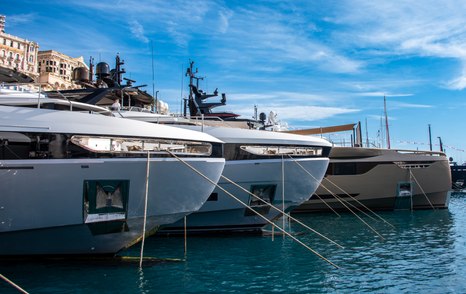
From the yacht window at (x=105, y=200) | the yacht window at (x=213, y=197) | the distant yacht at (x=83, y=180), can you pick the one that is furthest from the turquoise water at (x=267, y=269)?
the yacht window at (x=213, y=197)

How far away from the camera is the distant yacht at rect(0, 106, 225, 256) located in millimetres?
7812

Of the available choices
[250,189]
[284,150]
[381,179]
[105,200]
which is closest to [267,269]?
[105,200]

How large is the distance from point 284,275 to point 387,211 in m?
17.3

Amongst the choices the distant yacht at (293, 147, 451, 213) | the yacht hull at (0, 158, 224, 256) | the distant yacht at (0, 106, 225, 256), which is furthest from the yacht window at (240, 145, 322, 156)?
the distant yacht at (293, 147, 451, 213)

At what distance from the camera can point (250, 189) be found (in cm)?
1348

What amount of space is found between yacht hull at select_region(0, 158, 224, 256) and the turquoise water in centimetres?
61

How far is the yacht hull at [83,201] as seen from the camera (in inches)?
309

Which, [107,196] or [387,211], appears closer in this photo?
[107,196]

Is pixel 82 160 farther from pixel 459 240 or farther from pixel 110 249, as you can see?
pixel 459 240

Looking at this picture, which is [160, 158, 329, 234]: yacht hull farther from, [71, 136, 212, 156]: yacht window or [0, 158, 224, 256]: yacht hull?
[0, 158, 224, 256]: yacht hull

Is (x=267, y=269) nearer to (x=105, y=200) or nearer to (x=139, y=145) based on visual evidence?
(x=105, y=200)

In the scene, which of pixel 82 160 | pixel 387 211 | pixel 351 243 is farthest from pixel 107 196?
pixel 387 211

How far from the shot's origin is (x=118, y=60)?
64.7 feet

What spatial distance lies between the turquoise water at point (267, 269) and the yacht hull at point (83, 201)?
606mm
